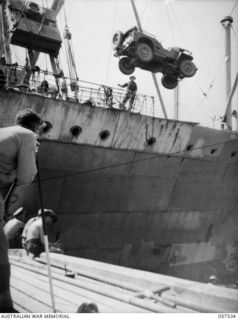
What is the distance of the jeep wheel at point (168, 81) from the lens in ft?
46.0

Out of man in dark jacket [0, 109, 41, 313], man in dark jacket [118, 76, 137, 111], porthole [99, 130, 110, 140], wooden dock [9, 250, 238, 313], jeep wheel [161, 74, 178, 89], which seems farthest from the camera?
jeep wheel [161, 74, 178, 89]

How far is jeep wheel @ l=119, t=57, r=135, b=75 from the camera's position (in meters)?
13.0

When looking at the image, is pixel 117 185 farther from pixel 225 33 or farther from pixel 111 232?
pixel 225 33

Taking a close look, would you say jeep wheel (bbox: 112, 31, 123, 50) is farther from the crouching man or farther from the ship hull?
the crouching man

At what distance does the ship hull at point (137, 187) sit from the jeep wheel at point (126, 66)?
10.7 feet

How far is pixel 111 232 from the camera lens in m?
11.1

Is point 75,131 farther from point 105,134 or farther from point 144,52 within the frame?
point 144,52

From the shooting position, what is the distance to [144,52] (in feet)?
41.3

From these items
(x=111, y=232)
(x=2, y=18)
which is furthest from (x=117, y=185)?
(x=2, y=18)

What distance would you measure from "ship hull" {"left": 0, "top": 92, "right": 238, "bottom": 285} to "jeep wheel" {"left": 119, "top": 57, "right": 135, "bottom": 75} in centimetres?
326

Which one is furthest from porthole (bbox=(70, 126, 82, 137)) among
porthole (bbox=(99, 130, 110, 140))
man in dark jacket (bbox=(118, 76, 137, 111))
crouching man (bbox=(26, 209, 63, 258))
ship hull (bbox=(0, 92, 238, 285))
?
crouching man (bbox=(26, 209, 63, 258))

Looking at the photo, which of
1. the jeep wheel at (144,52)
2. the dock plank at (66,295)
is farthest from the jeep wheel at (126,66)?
the dock plank at (66,295)

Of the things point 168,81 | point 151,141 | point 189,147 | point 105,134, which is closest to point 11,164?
point 105,134

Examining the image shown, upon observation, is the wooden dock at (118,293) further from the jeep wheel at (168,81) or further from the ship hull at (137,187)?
the jeep wheel at (168,81)
